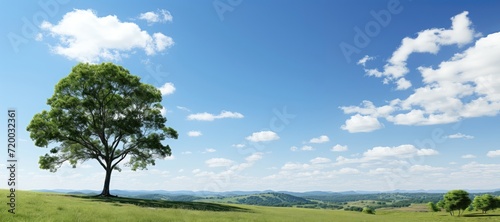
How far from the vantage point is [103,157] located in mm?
51469

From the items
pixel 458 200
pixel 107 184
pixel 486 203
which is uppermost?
pixel 107 184

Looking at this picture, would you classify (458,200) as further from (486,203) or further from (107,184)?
(107,184)

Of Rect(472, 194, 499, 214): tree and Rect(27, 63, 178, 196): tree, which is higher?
Rect(27, 63, 178, 196): tree

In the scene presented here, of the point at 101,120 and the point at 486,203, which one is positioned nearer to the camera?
the point at 101,120

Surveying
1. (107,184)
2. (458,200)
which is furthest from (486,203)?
(107,184)

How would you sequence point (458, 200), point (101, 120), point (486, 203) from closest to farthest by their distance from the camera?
point (101, 120)
point (458, 200)
point (486, 203)

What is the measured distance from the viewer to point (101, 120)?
48.6m

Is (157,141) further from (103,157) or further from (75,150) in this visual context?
(75,150)

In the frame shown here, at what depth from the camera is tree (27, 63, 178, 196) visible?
44.5 metres

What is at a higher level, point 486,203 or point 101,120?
point 101,120

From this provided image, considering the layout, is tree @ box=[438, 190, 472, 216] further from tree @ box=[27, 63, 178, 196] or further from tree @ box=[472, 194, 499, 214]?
tree @ box=[27, 63, 178, 196]

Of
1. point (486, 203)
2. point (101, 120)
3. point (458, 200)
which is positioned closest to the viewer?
point (101, 120)

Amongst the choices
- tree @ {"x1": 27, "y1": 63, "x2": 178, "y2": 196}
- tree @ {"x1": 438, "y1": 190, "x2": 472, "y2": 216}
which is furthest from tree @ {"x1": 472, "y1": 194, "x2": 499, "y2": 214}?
tree @ {"x1": 27, "y1": 63, "x2": 178, "y2": 196}

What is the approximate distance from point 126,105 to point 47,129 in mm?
10447
